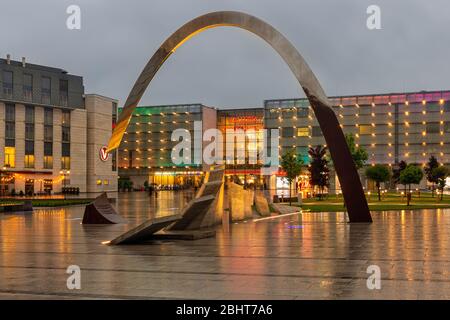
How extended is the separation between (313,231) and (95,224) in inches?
427

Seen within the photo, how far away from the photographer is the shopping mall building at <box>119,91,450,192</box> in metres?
105

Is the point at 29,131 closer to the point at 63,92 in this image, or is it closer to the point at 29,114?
the point at 29,114

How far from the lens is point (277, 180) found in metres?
117

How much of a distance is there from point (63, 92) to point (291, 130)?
1788 inches

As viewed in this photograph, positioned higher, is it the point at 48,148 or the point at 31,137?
the point at 31,137

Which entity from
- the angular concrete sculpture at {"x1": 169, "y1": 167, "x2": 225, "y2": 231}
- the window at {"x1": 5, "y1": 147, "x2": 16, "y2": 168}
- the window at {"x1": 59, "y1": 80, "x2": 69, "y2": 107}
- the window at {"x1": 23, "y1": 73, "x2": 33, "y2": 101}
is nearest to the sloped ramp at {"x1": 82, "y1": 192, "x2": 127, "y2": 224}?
the angular concrete sculpture at {"x1": 169, "y1": 167, "x2": 225, "y2": 231}

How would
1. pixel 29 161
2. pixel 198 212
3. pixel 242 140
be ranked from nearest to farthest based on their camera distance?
pixel 198 212
pixel 29 161
pixel 242 140

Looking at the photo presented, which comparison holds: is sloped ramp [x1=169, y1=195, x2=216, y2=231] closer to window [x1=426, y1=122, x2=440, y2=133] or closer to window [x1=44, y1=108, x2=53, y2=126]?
window [x1=44, y1=108, x2=53, y2=126]

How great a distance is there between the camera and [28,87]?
85.2 m

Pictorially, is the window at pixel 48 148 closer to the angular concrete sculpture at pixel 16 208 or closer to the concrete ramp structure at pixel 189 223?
the angular concrete sculpture at pixel 16 208

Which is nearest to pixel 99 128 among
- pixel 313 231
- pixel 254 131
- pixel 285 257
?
pixel 254 131

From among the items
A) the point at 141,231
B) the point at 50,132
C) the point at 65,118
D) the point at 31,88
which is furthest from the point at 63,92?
the point at 141,231

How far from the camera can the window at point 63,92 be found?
9025 cm

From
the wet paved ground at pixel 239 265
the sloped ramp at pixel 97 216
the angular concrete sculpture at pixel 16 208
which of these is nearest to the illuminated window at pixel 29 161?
the angular concrete sculpture at pixel 16 208
